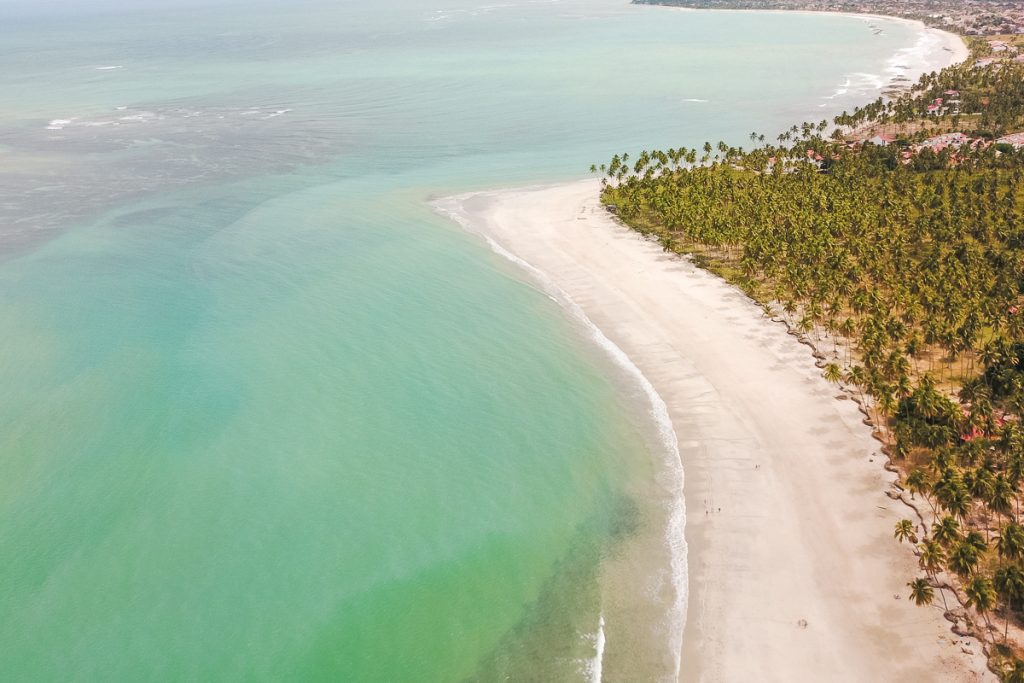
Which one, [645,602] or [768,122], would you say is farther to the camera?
[768,122]

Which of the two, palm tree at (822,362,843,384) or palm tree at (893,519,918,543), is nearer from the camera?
palm tree at (893,519,918,543)

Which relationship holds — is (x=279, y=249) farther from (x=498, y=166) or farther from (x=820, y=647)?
(x=820, y=647)

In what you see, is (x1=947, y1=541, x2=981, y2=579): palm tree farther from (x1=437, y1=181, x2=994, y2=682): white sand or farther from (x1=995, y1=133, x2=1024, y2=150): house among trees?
(x1=995, y1=133, x2=1024, y2=150): house among trees

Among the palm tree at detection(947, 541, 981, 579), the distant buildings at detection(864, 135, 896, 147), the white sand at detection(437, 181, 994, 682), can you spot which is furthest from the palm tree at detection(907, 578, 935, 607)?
the distant buildings at detection(864, 135, 896, 147)

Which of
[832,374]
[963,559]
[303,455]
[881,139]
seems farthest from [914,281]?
[881,139]

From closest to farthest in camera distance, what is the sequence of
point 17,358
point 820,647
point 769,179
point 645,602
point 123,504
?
point 820,647 → point 645,602 → point 123,504 → point 17,358 → point 769,179

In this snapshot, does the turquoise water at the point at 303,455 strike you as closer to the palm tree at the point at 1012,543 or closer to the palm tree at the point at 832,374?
the palm tree at the point at 832,374

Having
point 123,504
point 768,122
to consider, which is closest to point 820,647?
point 123,504
